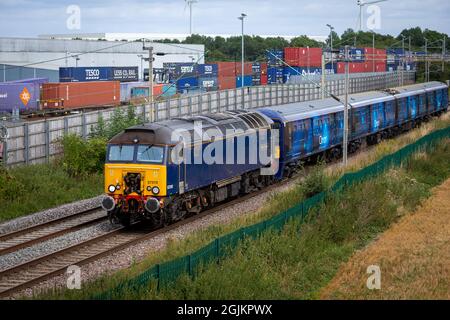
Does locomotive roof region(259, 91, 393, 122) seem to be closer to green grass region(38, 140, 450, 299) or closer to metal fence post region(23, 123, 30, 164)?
green grass region(38, 140, 450, 299)

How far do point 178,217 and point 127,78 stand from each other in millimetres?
53873

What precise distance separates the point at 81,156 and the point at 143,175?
939 centimetres

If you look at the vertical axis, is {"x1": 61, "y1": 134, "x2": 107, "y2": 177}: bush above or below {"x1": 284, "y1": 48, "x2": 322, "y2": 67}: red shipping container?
below

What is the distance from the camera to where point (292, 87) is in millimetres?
60094

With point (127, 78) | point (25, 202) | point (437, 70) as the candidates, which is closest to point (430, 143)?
point (25, 202)

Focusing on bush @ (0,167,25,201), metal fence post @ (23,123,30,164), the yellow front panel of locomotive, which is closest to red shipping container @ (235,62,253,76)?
metal fence post @ (23,123,30,164)

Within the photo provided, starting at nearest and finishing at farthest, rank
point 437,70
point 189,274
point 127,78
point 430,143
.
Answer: point 189,274
point 430,143
point 127,78
point 437,70

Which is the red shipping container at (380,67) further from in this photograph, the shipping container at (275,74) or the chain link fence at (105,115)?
the chain link fence at (105,115)

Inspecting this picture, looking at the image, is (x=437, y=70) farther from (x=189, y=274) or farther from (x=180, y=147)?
(x=189, y=274)

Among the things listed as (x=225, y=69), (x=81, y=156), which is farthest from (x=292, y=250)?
(x=225, y=69)

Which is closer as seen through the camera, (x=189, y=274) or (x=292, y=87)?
(x=189, y=274)

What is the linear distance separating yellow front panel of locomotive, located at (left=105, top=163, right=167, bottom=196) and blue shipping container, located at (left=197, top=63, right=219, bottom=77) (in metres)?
53.1

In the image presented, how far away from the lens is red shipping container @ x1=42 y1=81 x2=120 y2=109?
59.5 metres

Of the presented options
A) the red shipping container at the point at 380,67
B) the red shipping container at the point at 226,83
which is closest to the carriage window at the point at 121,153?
the red shipping container at the point at 226,83
